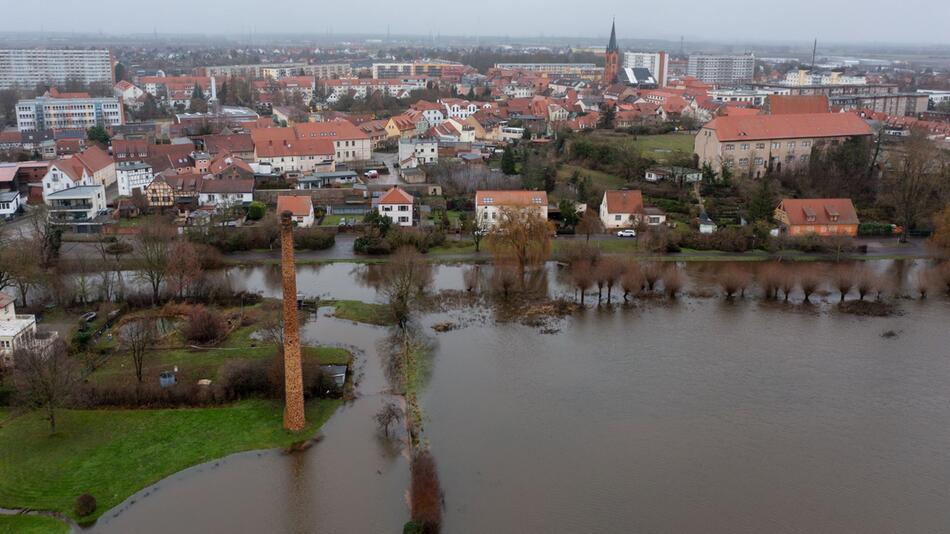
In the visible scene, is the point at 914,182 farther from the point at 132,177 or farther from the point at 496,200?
the point at 132,177

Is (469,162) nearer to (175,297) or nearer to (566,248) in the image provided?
(566,248)

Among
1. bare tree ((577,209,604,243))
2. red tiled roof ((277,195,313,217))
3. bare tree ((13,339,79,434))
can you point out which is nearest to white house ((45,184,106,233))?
red tiled roof ((277,195,313,217))

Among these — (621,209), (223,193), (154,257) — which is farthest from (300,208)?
(621,209)

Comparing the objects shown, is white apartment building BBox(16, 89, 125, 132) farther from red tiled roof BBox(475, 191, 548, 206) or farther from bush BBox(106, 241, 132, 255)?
red tiled roof BBox(475, 191, 548, 206)

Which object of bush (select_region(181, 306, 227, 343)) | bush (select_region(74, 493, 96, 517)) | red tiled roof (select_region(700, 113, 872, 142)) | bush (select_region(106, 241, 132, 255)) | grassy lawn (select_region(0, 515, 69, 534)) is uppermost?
red tiled roof (select_region(700, 113, 872, 142))

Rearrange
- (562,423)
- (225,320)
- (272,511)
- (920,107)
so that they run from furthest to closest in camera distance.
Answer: (920,107)
(225,320)
(562,423)
(272,511)

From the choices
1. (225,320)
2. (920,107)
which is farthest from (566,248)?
(920,107)

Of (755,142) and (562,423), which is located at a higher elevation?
(755,142)
